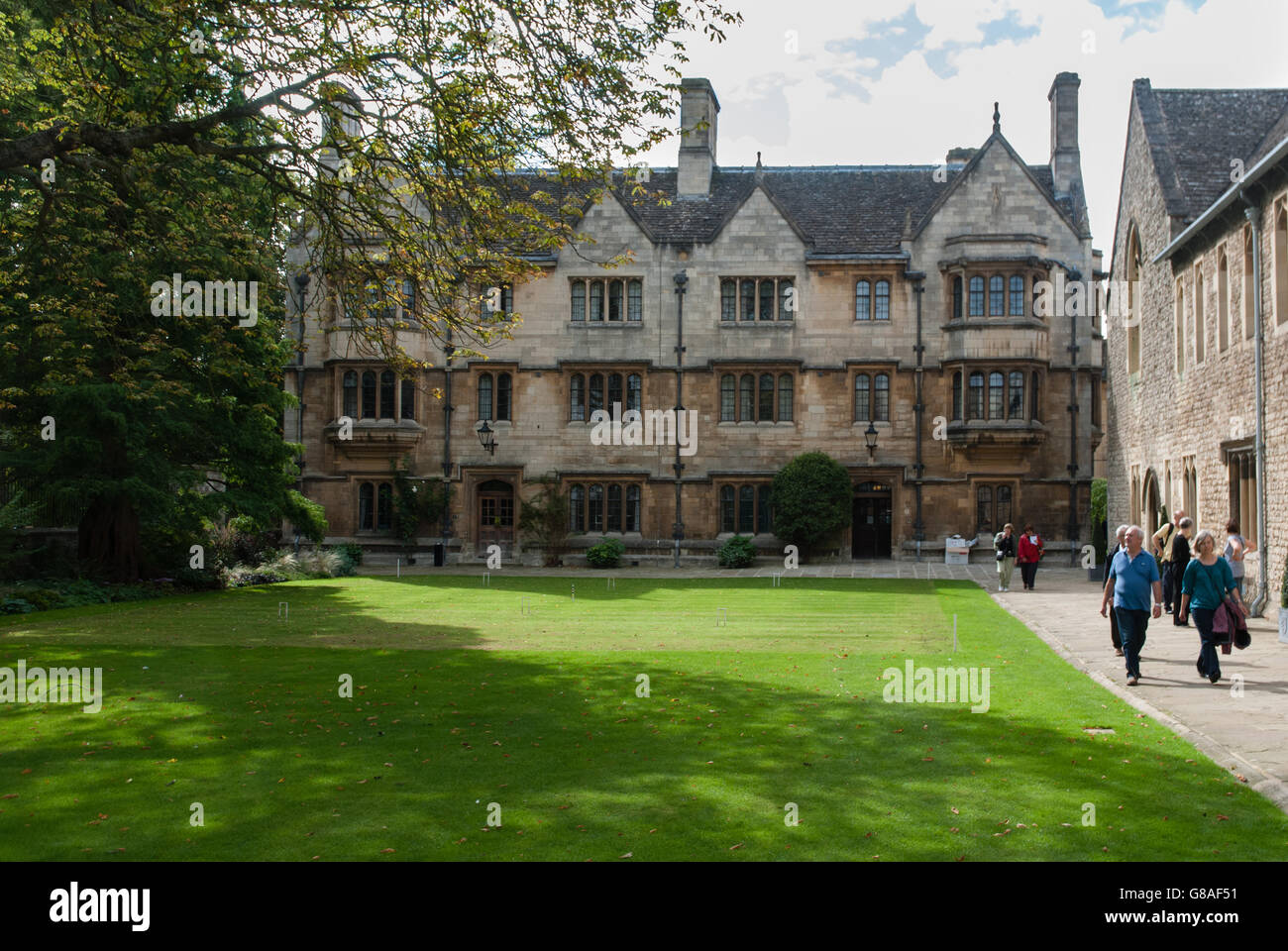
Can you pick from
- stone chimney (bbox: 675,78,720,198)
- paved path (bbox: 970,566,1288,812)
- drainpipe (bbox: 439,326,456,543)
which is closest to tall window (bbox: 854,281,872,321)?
stone chimney (bbox: 675,78,720,198)

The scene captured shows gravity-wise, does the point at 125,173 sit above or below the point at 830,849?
above

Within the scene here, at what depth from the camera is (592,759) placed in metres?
7.86

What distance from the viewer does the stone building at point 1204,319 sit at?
1681 centimetres

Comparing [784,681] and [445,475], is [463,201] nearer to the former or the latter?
[784,681]

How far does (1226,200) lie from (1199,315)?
3.17m

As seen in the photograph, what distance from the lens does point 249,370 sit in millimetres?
17234

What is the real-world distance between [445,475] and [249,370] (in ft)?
57.6

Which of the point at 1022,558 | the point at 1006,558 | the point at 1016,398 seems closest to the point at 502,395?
the point at 1016,398

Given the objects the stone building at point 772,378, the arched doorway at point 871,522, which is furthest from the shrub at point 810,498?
the arched doorway at point 871,522

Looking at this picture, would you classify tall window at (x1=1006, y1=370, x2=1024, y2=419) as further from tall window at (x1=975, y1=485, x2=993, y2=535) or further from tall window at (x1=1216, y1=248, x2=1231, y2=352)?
tall window at (x1=1216, y1=248, x2=1231, y2=352)

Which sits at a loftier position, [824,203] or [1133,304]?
[824,203]

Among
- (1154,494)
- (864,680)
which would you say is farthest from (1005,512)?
(864,680)

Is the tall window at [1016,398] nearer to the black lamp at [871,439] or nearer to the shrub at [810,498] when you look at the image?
the black lamp at [871,439]

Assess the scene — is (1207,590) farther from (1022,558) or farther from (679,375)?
(679,375)
